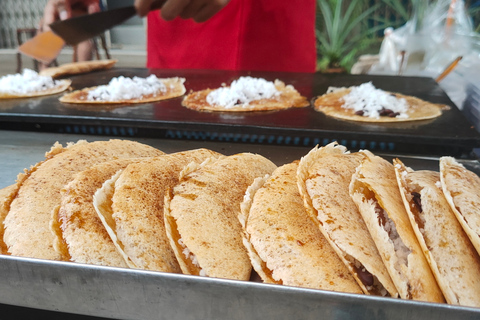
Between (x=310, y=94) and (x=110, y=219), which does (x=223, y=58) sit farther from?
(x=110, y=219)

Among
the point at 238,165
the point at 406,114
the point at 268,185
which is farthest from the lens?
the point at 406,114

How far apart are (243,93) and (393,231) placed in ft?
7.45

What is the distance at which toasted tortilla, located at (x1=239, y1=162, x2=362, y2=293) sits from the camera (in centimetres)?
117

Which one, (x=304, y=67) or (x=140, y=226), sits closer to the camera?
(x=140, y=226)

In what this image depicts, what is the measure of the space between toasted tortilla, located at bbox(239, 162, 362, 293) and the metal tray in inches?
7.2

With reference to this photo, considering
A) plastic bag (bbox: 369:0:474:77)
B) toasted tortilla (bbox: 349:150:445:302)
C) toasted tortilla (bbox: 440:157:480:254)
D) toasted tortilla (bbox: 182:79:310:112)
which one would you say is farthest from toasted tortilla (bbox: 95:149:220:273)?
plastic bag (bbox: 369:0:474:77)

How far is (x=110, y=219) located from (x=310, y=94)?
8.73 ft

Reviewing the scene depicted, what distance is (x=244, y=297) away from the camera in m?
0.99

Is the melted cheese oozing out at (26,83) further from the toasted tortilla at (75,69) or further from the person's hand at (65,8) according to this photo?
the person's hand at (65,8)

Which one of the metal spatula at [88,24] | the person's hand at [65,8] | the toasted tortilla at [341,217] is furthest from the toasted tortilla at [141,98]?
the toasted tortilla at [341,217]

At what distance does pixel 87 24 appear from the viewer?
3.29m

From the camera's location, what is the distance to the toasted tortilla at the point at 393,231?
1083 millimetres

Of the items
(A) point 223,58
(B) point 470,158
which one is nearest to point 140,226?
(B) point 470,158

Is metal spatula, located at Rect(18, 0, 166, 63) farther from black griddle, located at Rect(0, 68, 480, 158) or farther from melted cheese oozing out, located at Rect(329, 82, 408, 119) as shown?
melted cheese oozing out, located at Rect(329, 82, 408, 119)
